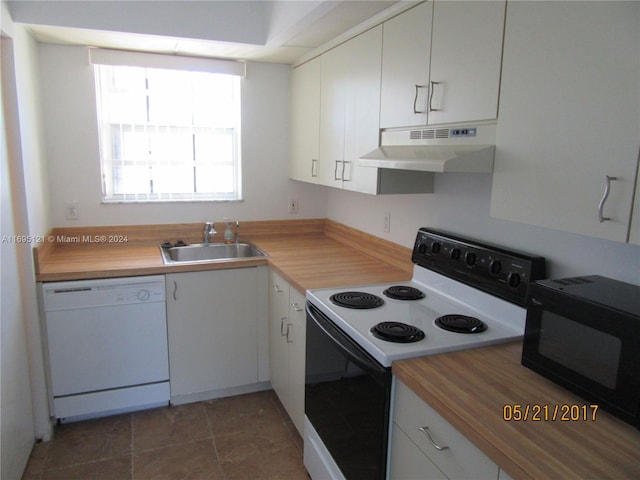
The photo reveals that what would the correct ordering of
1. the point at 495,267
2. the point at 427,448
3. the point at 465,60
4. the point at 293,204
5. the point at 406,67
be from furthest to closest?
the point at 293,204, the point at 406,67, the point at 495,267, the point at 465,60, the point at 427,448

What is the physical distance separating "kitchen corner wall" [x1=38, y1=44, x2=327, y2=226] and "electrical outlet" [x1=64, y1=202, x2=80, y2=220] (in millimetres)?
21

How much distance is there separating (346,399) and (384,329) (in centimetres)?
33

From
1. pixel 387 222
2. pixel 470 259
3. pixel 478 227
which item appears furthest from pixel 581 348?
pixel 387 222

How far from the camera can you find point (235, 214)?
3.32 m

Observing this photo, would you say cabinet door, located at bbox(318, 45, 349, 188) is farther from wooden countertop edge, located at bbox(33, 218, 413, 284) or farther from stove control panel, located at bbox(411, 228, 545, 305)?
stove control panel, located at bbox(411, 228, 545, 305)

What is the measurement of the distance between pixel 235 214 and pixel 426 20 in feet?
6.51

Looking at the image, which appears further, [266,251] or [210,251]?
[210,251]

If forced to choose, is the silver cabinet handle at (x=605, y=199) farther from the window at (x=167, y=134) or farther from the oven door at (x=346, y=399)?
the window at (x=167, y=134)

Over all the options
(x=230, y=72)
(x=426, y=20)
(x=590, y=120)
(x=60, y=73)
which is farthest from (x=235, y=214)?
(x=590, y=120)

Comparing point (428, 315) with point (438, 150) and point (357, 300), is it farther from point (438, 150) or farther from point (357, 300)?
point (438, 150)

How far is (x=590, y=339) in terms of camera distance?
46.4 inches

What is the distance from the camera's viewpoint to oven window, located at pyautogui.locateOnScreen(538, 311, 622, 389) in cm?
112

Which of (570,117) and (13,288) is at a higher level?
(570,117)
